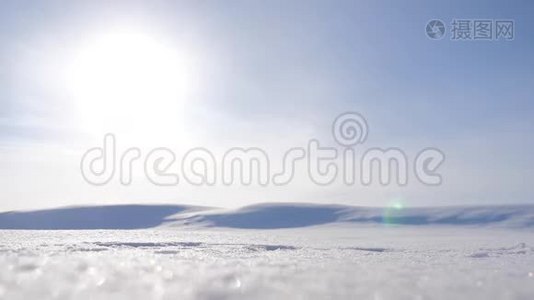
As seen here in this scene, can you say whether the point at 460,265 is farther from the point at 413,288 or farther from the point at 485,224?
the point at 485,224

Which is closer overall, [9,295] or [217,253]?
[9,295]

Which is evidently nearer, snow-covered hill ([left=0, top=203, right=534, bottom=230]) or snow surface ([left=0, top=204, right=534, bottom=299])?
snow surface ([left=0, top=204, right=534, bottom=299])

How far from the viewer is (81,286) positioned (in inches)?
A: 152

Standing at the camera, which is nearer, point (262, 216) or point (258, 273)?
point (258, 273)

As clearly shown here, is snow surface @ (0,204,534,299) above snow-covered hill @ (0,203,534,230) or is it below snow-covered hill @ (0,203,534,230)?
below

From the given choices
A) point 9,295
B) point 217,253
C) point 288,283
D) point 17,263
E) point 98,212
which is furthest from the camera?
point 98,212

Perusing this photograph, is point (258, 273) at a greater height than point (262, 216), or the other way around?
point (262, 216)

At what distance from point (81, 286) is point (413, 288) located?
2.31 metres

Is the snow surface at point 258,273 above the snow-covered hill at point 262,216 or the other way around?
the other way around

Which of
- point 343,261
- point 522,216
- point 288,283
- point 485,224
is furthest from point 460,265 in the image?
point 522,216

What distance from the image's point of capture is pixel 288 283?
4168 millimetres

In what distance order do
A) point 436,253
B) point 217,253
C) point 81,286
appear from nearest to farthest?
point 81,286 < point 217,253 < point 436,253

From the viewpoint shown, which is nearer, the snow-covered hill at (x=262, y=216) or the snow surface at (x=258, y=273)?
the snow surface at (x=258, y=273)

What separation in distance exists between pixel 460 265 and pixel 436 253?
166 centimetres
